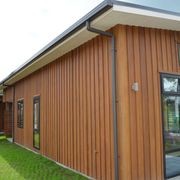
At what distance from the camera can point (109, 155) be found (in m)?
5.33

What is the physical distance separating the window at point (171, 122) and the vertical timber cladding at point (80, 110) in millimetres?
1187

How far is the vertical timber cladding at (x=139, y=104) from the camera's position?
4.97m

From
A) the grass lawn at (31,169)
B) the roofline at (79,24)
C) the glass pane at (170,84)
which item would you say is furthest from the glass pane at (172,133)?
the roofline at (79,24)

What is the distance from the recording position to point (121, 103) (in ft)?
16.5

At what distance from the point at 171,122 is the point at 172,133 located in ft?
0.76

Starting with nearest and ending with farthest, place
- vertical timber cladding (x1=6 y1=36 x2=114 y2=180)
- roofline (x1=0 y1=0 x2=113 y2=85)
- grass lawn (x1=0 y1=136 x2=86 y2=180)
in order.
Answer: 1. roofline (x1=0 y1=0 x2=113 y2=85)
2. vertical timber cladding (x1=6 y1=36 x2=114 y2=180)
3. grass lawn (x1=0 y1=136 x2=86 y2=180)

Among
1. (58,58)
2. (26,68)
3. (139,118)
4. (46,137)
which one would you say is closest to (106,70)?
(139,118)

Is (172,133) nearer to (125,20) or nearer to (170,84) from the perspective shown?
(170,84)

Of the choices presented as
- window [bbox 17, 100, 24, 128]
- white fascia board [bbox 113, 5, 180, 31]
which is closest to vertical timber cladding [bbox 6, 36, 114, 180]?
white fascia board [bbox 113, 5, 180, 31]

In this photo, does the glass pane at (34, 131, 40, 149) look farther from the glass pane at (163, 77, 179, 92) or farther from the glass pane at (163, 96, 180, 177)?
the glass pane at (163, 77, 179, 92)

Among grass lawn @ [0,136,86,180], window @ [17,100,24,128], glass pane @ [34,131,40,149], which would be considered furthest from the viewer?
window @ [17,100,24,128]

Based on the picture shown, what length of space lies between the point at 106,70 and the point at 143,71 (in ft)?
2.46

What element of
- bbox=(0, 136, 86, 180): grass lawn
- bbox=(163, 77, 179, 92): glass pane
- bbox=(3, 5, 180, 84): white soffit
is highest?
bbox=(3, 5, 180, 84): white soffit

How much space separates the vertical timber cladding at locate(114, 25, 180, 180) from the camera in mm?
4973
